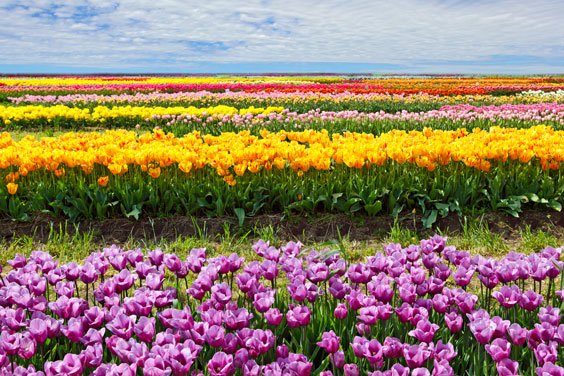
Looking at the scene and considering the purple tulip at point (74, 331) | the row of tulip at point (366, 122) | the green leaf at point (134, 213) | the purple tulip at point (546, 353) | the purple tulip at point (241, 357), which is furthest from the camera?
the row of tulip at point (366, 122)

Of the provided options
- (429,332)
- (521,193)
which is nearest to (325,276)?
(429,332)

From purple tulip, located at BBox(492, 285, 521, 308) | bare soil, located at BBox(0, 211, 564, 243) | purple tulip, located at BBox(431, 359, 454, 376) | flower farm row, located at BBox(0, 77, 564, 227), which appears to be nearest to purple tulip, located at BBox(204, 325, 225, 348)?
purple tulip, located at BBox(431, 359, 454, 376)

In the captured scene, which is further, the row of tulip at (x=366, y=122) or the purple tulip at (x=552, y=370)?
the row of tulip at (x=366, y=122)

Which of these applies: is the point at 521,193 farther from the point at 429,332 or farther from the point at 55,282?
the point at 55,282

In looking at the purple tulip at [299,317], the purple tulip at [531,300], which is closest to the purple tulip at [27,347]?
the purple tulip at [299,317]

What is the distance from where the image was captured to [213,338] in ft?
5.84

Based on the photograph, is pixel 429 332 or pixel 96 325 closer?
pixel 429 332

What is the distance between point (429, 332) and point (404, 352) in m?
0.19

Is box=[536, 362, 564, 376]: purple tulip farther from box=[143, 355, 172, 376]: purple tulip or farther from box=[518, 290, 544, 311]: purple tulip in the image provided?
box=[143, 355, 172, 376]: purple tulip

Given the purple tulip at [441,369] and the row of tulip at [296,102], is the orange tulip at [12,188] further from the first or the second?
the row of tulip at [296,102]

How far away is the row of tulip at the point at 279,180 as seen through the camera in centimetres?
488

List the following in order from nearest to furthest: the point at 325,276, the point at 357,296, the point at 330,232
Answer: the point at 357,296 → the point at 325,276 → the point at 330,232

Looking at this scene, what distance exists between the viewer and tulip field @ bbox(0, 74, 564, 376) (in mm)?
1788

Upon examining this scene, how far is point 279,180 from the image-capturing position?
5.16 metres
